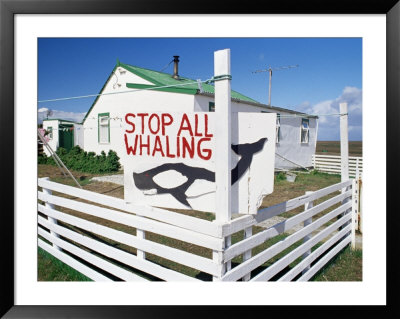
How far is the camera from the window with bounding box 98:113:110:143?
1084 cm

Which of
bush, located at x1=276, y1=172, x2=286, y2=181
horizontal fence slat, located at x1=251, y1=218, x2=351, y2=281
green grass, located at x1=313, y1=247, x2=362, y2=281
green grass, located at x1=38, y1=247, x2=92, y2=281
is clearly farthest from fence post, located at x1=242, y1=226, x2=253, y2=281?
bush, located at x1=276, y1=172, x2=286, y2=181

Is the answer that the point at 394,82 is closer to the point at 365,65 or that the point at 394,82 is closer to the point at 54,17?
the point at 365,65

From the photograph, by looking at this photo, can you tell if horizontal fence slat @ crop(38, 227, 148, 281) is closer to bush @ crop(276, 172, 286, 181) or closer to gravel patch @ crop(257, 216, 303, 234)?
gravel patch @ crop(257, 216, 303, 234)

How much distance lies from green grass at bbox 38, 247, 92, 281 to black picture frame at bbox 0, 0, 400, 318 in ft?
2.42

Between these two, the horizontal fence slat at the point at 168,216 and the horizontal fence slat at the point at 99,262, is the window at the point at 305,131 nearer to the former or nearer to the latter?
the horizontal fence slat at the point at 99,262

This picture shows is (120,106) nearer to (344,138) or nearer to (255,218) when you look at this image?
(344,138)

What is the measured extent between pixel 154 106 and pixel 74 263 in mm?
6757

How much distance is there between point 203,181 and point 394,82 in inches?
62.3

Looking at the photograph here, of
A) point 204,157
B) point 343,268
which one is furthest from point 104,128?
point 204,157

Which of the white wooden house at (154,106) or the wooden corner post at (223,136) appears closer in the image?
the wooden corner post at (223,136)

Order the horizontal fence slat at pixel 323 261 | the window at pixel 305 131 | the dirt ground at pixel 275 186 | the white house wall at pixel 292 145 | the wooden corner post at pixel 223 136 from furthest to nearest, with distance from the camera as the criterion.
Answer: the window at pixel 305 131 < the white house wall at pixel 292 145 < the dirt ground at pixel 275 186 < the horizontal fence slat at pixel 323 261 < the wooden corner post at pixel 223 136

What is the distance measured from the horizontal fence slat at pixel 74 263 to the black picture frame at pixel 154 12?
22.5 inches

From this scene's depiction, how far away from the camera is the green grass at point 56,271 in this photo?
2821 mm

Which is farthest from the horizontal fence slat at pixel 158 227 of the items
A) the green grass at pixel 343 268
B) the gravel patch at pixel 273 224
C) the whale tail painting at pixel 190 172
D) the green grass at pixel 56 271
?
the gravel patch at pixel 273 224
